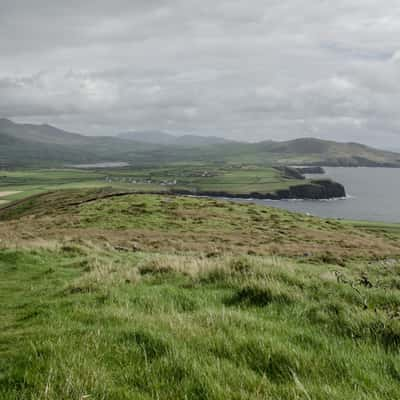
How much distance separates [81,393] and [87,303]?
456 cm

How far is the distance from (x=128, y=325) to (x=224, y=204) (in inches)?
2506

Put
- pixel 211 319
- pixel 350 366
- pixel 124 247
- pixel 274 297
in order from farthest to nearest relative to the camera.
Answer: pixel 124 247, pixel 274 297, pixel 211 319, pixel 350 366

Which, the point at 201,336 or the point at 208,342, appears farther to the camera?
the point at 201,336

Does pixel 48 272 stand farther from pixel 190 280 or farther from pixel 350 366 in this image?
pixel 350 366

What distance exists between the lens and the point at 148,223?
159 feet

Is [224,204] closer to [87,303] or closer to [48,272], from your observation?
[48,272]

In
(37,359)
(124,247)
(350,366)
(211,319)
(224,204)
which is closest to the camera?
(350,366)

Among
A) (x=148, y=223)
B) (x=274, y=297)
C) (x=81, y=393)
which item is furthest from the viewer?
(x=148, y=223)

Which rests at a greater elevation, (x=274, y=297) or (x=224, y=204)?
(x=274, y=297)

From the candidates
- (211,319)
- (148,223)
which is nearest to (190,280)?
(211,319)

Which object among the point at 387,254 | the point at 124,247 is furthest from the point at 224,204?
the point at 124,247

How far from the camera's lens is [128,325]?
613 centimetres

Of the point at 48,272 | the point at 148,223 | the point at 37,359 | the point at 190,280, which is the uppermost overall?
the point at 37,359

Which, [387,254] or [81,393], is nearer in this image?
[81,393]
